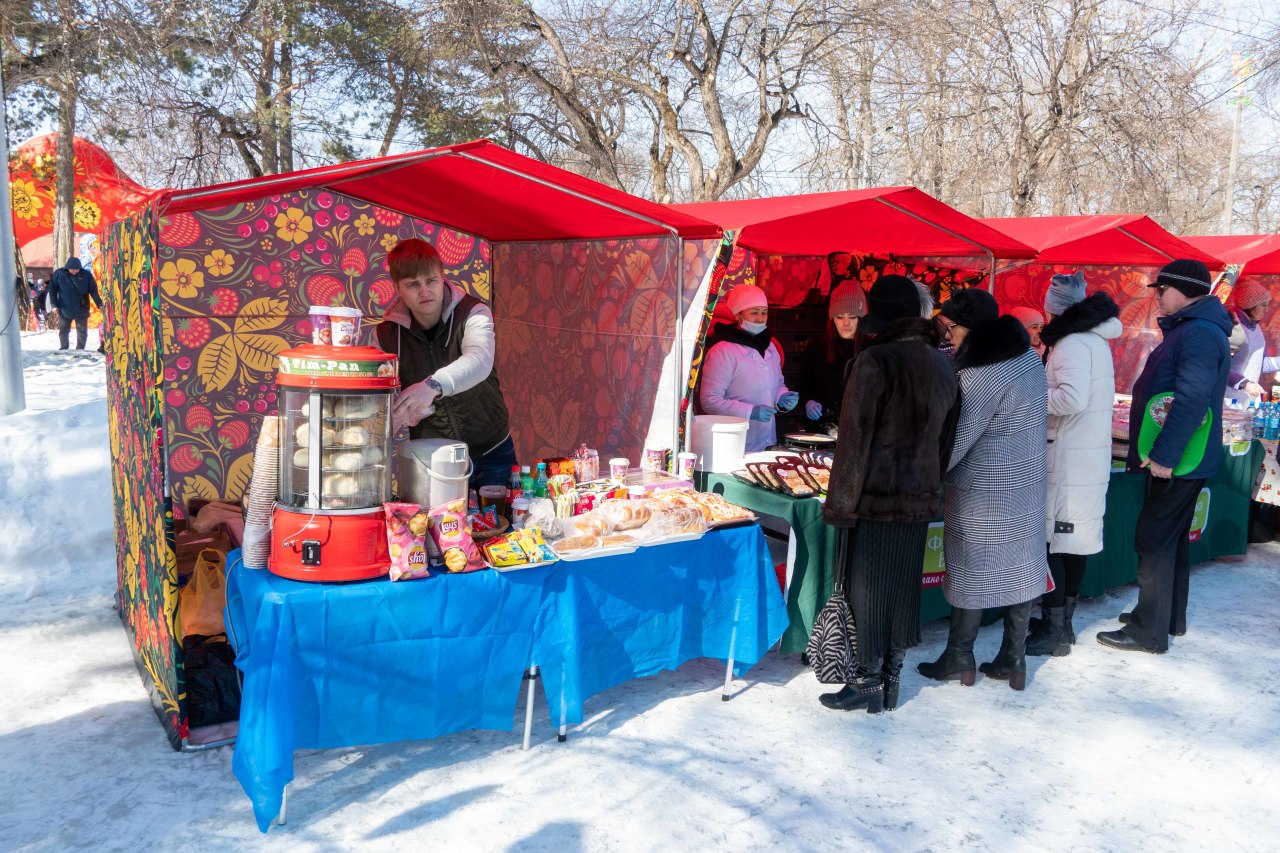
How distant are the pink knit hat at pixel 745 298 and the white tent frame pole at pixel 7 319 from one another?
6.42m

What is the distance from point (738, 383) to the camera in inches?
181

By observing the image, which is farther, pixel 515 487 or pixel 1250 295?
pixel 1250 295

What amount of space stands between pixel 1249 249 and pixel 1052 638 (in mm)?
4772

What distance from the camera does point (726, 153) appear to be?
1097cm

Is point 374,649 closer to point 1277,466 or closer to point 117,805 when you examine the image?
point 117,805

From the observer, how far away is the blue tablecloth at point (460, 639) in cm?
261

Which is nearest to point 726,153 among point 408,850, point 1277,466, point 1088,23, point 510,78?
point 510,78

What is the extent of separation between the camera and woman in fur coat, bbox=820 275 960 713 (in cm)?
322

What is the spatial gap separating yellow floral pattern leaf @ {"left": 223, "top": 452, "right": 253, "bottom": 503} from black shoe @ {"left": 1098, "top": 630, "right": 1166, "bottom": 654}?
176 inches

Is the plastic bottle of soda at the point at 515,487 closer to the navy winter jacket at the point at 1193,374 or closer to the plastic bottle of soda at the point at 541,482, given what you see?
the plastic bottle of soda at the point at 541,482

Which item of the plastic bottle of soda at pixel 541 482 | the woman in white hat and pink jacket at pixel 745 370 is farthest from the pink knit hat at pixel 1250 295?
the plastic bottle of soda at pixel 541 482

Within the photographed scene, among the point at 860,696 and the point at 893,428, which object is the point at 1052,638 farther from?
the point at 893,428

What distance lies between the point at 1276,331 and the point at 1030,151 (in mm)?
3453

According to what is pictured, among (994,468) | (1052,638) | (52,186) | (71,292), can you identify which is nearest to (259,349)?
(994,468)
